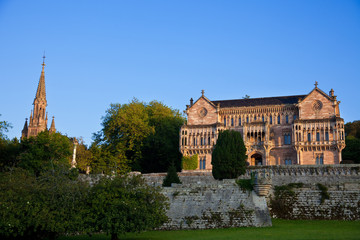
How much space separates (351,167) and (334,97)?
65.6ft

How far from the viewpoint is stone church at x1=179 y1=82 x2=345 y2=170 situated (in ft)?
210

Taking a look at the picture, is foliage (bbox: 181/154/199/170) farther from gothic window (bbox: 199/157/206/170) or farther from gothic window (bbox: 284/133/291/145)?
gothic window (bbox: 284/133/291/145)

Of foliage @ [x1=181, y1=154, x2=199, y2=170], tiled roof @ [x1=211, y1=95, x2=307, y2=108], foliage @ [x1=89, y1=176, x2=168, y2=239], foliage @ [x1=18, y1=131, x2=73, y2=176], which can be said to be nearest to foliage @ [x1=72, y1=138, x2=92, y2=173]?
foliage @ [x1=18, y1=131, x2=73, y2=176]

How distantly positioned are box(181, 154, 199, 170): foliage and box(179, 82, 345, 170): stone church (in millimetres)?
748

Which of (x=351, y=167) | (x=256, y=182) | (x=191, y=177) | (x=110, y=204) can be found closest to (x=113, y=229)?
(x=110, y=204)

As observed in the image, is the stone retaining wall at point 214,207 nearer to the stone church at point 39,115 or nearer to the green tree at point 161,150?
the green tree at point 161,150

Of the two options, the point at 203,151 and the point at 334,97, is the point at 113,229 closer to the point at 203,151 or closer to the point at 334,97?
the point at 203,151

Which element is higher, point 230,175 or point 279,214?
point 230,175

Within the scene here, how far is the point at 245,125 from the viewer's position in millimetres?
67625

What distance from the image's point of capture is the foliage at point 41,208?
94.8 feet

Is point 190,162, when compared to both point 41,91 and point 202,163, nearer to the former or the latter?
point 202,163

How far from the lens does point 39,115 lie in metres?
101

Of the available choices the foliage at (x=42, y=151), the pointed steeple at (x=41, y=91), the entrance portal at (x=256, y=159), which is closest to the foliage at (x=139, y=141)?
the foliage at (x=42, y=151)

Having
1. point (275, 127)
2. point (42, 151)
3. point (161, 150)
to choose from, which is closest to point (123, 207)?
point (42, 151)
